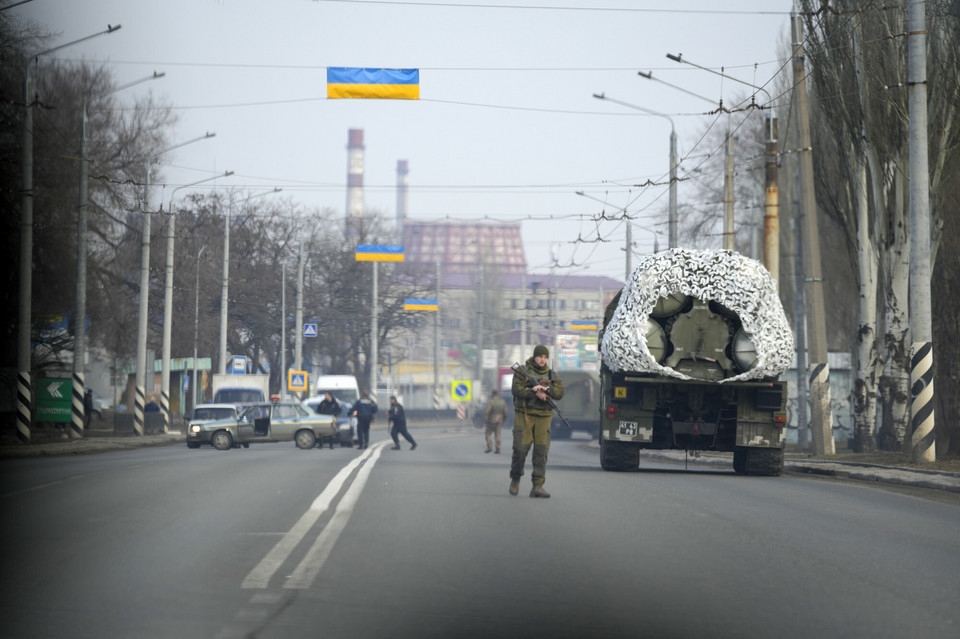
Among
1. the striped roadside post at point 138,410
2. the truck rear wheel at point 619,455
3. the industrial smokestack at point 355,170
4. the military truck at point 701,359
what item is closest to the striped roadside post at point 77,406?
the striped roadside post at point 138,410

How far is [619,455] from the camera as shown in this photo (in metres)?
21.8

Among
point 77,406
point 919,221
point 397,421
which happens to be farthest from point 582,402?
point 919,221

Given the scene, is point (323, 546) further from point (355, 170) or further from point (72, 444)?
point (355, 170)

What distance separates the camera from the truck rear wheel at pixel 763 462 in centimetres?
2127

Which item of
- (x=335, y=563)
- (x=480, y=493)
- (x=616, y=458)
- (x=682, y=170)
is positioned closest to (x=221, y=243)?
(x=682, y=170)

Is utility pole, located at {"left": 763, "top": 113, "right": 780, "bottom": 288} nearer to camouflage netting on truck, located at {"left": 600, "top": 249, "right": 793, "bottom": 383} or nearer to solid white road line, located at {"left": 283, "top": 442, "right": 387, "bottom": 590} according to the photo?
camouflage netting on truck, located at {"left": 600, "top": 249, "right": 793, "bottom": 383}

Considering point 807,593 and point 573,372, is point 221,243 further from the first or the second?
point 807,593

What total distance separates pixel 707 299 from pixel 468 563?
40.3 ft

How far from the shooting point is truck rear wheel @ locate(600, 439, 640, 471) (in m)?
21.7

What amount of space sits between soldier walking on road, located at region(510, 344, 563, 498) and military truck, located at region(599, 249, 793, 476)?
5540 millimetres

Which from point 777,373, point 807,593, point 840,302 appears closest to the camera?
point 807,593

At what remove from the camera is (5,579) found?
8594 mm

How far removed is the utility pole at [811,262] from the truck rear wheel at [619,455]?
24.5 ft

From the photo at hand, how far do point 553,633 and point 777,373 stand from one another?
14.4 m
